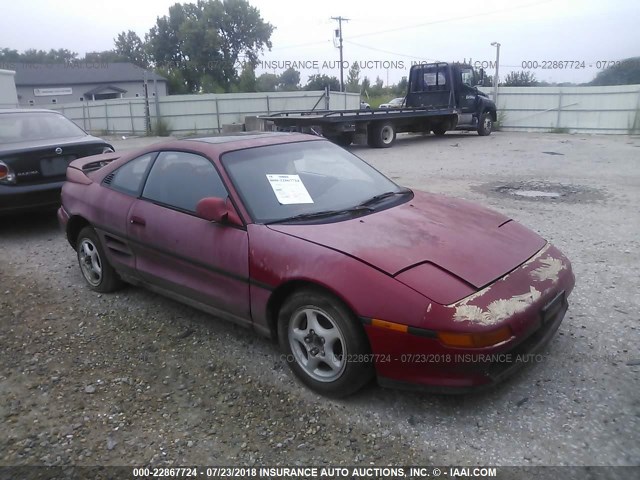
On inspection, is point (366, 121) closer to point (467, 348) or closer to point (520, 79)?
point (467, 348)

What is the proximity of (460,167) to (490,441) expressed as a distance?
948 centimetres

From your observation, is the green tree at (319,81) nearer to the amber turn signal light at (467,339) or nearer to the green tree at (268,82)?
the green tree at (268,82)

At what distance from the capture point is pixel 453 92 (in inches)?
716

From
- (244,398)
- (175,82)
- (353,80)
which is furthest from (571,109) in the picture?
(175,82)

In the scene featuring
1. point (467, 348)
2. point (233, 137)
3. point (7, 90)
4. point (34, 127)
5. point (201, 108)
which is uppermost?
point (7, 90)

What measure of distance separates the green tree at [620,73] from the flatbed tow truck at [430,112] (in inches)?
443

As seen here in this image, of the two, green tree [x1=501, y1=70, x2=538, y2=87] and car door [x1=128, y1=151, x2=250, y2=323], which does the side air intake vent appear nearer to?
car door [x1=128, y1=151, x2=250, y2=323]

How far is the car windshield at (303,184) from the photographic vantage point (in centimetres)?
329

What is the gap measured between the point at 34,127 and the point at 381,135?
427 inches

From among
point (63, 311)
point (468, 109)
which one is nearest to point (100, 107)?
point (468, 109)

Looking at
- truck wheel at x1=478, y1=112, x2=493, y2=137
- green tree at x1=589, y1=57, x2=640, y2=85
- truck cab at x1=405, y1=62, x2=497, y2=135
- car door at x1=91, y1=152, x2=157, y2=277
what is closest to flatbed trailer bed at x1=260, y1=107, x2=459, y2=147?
truck cab at x1=405, y1=62, x2=497, y2=135

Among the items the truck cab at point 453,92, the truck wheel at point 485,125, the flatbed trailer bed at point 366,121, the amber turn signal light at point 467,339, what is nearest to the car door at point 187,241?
the amber turn signal light at point 467,339

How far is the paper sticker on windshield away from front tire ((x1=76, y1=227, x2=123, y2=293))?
5.77 ft

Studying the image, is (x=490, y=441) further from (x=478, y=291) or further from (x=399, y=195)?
(x=399, y=195)
